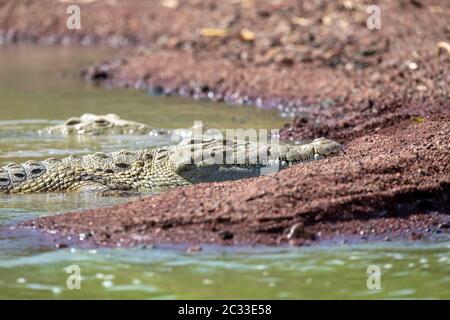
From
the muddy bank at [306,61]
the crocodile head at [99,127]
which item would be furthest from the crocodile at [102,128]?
the muddy bank at [306,61]

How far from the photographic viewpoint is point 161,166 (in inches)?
414

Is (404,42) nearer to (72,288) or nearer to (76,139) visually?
(76,139)

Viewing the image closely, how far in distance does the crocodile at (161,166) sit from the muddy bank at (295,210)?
2.50 ft

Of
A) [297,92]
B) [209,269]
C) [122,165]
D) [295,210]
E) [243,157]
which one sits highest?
[297,92]

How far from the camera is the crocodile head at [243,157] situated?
32.7ft

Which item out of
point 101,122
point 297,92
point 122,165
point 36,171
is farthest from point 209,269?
point 297,92

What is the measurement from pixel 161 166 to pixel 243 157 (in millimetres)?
969

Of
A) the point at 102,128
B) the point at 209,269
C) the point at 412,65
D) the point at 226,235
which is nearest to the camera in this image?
the point at 209,269

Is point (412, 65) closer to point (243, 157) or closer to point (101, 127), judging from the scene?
point (101, 127)

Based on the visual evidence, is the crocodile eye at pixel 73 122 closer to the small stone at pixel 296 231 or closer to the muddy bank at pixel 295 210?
the muddy bank at pixel 295 210

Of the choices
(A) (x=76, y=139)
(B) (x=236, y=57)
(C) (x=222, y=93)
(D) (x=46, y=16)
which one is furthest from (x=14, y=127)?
(D) (x=46, y=16)

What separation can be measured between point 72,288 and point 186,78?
35.6 feet
